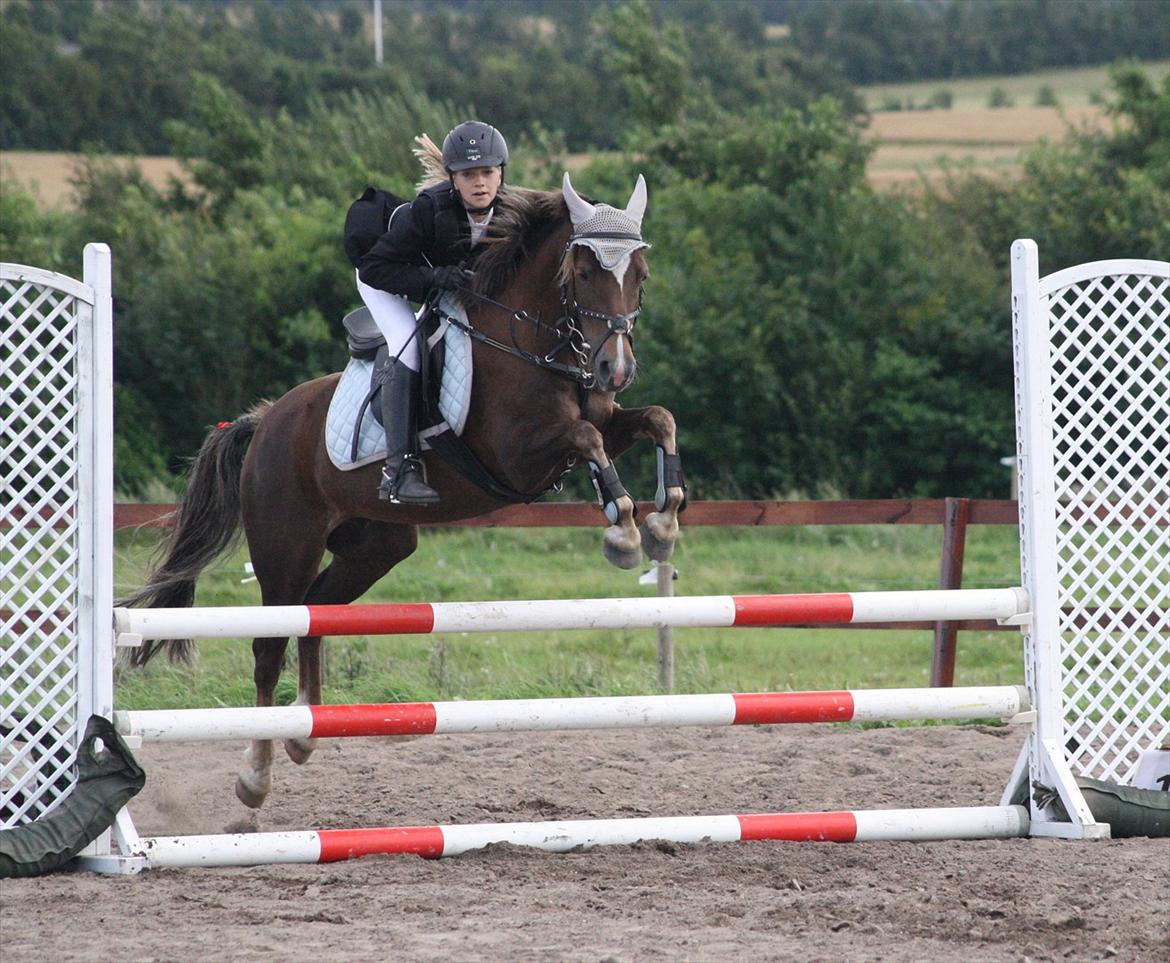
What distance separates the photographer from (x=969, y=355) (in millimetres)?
19719

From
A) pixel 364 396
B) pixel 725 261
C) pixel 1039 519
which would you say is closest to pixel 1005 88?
pixel 725 261

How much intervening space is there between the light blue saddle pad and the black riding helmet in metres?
0.45

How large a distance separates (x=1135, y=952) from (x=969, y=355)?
672 inches

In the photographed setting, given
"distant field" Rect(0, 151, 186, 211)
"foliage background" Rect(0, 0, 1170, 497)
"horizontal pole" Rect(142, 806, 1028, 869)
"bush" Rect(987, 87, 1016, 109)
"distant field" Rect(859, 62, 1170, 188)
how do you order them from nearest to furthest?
"horizontal pole" Rect(142, 806, 1028, 869) < "foliage background" Rect(0, 0, 1170, 497) < "distant field" Rect(0, 151, 186, 211) < "distant field" Rect(859, 62, 1170, 188) < "bush" Rect(987, 87, 1016, 109)

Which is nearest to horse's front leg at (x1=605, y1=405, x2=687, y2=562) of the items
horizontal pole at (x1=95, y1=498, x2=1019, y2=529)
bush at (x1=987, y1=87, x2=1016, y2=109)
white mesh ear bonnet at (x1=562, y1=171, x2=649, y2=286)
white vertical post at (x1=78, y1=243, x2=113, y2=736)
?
white mesh ear bonnet at (x1=562, y1=171, x2=649, y2=286)

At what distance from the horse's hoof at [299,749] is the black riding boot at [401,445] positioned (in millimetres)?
1128

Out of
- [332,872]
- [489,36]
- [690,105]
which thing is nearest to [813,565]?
[332,872]

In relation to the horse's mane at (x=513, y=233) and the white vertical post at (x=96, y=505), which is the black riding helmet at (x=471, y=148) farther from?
the white vertical post at (x=96, y=505)

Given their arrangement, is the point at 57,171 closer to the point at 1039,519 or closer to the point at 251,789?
the point at 251,789

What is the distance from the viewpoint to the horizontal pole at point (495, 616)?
13.6 feet

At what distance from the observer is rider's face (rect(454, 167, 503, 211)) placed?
4.74 meters

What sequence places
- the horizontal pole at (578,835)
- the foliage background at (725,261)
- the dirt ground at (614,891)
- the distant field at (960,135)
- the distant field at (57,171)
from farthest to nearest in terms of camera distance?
the distant field at (960,135)
the distant field at (57,171)
the foliage background at (725,261)
the horizontal pole at (578,835)
the dirt ground at (614,891)

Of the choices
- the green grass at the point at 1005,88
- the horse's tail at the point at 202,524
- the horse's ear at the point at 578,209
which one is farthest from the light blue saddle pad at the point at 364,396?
the green grass at the point at 1005,88

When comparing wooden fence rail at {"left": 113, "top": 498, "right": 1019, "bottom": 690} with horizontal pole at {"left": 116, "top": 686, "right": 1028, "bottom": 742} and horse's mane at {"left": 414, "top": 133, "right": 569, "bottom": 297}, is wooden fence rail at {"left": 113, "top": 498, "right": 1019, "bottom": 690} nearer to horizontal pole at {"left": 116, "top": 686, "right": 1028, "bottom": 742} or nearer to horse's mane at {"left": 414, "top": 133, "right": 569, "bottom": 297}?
horse's mane at {"left": 414, "top": 133, "right": 569, "bottom": 297}
